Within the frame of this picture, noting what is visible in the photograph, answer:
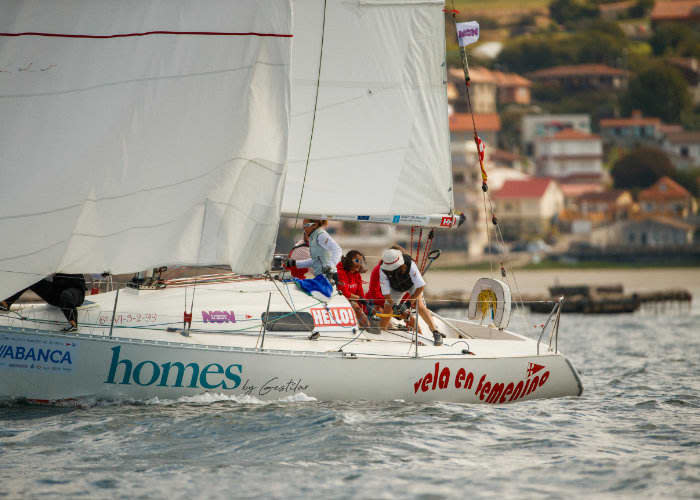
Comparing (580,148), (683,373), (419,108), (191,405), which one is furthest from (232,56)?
(580,148)

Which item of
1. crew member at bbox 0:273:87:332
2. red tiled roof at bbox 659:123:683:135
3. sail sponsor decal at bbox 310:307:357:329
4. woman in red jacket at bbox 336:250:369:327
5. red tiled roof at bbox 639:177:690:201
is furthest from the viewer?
red tiled roof at bbox 659:123:683:135

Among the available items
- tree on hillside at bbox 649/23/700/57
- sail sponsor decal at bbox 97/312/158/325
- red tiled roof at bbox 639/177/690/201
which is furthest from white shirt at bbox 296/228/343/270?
tree on hillside at bbox 649/23/700/57

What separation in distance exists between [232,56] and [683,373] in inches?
400

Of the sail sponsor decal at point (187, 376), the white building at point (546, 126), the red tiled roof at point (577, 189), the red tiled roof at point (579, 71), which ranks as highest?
the red tiled roof at point (579, 71)

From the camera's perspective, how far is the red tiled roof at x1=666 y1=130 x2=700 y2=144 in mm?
109125

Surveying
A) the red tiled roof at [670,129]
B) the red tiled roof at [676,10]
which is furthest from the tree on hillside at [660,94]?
the red tiled roof at [676,10]

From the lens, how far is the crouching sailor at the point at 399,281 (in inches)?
506

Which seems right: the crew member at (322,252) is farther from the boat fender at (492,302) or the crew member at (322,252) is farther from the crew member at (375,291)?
the boat fender at (492,302)

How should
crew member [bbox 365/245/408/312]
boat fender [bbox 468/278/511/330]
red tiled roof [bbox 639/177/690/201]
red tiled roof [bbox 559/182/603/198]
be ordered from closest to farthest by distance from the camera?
crew member [bbox 365/245/408/312], boat fender [bbox 468/278/511/330], red tiled roof [bbox 639/177/690/201], red tiled roof [bbox 559/182/603/198]

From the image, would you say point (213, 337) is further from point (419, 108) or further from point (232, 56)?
point (419, 108)

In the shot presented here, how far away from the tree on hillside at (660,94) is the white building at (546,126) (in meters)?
7.19

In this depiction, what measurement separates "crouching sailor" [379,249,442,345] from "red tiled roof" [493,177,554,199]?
81099 mm

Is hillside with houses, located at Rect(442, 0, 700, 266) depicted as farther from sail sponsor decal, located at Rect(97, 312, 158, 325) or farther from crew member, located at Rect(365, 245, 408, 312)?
sail sponsor decal, located at Rect(97, 312, 158, 325)

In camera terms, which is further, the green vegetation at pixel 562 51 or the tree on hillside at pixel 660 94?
the green vegetation at pixel 562 51
